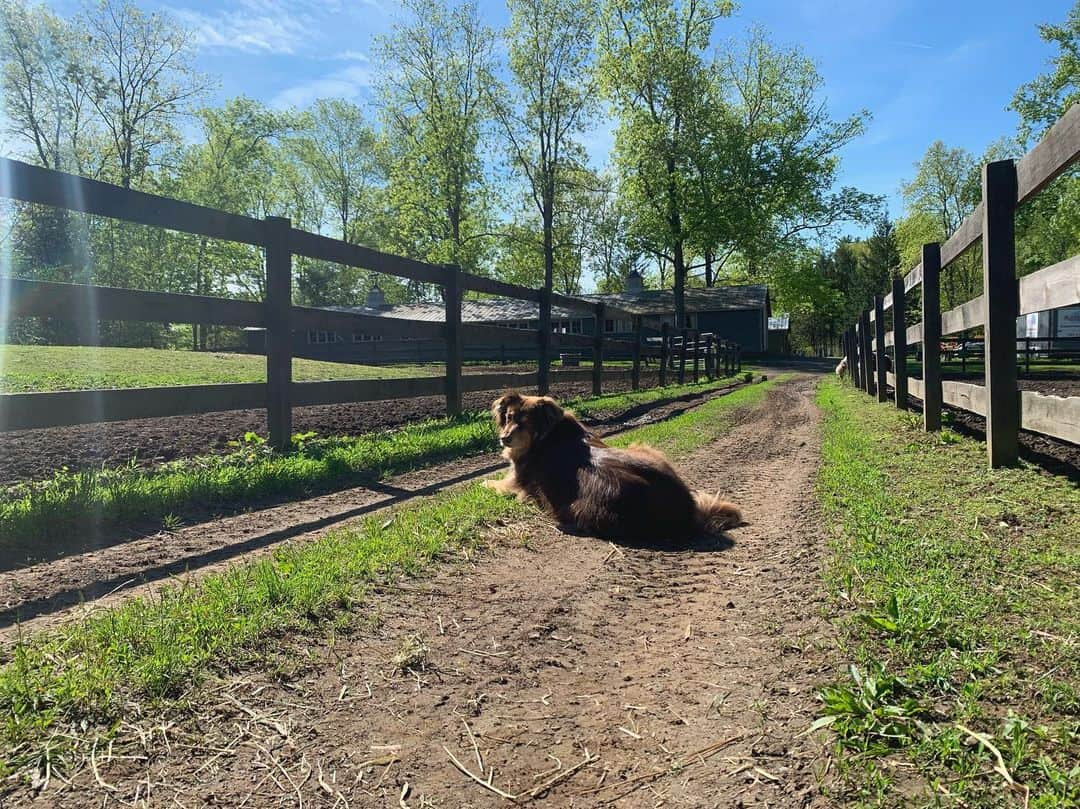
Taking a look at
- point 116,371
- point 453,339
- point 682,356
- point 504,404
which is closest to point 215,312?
point 504,404

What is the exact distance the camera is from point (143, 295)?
15.6 ft

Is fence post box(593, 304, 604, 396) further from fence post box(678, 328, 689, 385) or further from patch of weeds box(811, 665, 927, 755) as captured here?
patch of weeds box(811, 665, 927, 755)

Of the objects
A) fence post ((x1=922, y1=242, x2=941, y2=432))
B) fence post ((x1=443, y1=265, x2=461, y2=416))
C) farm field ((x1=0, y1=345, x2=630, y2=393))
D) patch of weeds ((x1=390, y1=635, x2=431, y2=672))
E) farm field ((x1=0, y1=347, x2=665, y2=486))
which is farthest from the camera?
farm field ((x1=0, y1=345, x2=630, y2=393))

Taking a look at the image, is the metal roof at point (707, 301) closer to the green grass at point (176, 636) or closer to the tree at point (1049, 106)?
the tree at point (1049, 106)

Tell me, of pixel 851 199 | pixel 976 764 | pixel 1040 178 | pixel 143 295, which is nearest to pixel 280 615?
pixel 976 764

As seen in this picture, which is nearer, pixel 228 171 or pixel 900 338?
pixel 900 338

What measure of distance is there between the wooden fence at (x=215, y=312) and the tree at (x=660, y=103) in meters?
31.3

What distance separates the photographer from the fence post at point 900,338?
7938 millimetres

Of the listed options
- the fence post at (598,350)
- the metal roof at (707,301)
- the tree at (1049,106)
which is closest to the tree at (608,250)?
the metal roof at (707,301)

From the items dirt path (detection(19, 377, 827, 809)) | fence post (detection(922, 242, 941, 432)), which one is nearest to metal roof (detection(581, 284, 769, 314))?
fence post (detection(922, 242, 941, 432))

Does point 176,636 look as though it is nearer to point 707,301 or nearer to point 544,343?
point 544,343

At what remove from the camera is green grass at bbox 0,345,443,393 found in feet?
27.5

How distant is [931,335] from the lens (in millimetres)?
6285

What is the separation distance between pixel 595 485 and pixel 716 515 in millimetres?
814
